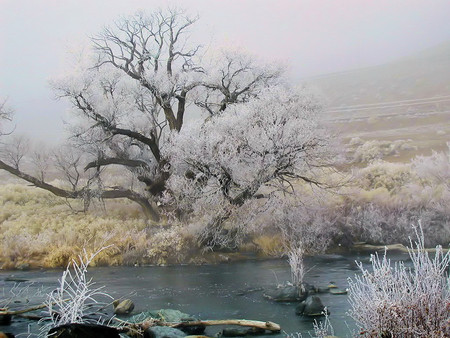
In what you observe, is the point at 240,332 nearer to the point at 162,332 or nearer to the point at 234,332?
the point at 234,332

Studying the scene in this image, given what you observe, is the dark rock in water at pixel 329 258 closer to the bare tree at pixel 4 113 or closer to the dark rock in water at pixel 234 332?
the dark rock in water at pixel 234 332

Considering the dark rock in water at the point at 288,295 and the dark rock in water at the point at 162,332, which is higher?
the dark rock in water at the point at 162,332

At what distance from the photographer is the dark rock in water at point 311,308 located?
24.7 feet

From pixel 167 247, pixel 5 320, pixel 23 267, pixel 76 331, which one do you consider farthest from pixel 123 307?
pixel 23 267

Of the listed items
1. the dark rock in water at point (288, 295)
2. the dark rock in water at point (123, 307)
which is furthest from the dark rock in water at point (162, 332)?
the dark rock in water at point (288, 295)

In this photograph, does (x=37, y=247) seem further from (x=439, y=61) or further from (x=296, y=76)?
(x=439, y=61)

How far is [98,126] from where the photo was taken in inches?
593

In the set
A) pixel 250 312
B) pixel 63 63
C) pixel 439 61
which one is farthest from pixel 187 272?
pixel 439 61

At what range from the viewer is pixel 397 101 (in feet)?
58.0

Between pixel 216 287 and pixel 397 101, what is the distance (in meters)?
10.8

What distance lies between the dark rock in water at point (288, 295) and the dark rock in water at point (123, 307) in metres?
2.37

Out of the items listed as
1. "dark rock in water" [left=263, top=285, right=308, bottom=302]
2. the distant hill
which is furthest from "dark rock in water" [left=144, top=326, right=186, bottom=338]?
the distant hill

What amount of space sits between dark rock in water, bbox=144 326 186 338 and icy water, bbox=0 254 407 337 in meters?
0.78

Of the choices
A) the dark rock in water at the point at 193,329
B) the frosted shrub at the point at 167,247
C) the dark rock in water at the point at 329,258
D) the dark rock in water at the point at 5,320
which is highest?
the dark rock in water at the point at 5,320
